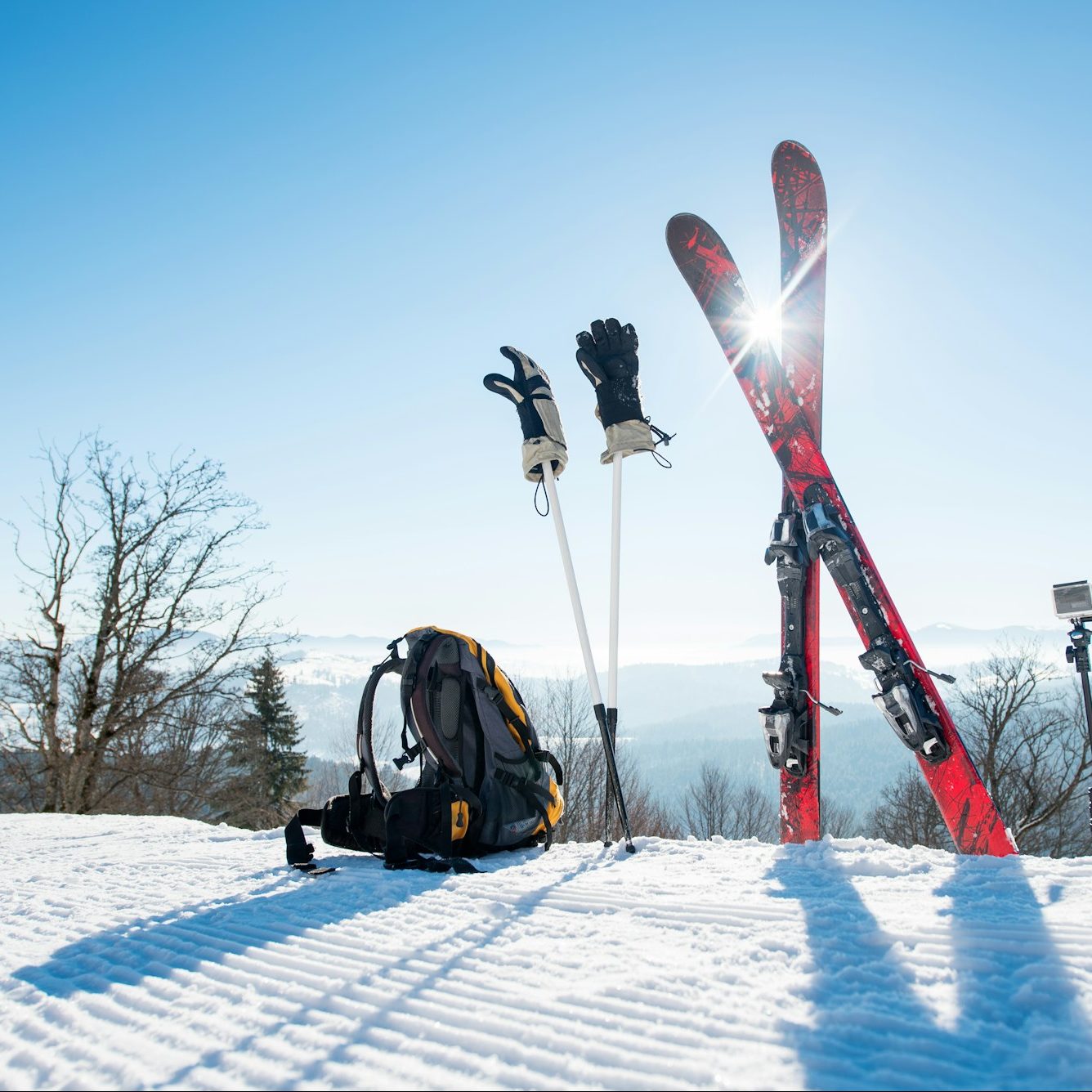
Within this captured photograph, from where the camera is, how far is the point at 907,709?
3.17 metres

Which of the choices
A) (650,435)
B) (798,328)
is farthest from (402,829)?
(798,328)

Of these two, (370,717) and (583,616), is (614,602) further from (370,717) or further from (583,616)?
(370,717)

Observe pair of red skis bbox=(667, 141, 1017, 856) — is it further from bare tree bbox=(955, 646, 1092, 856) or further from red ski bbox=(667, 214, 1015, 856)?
bare tree bbox=(955, 646, 1092, 856)

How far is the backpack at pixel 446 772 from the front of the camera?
264 centimetres

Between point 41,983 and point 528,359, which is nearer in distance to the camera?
point 41,983

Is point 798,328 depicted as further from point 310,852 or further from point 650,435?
point 310,852

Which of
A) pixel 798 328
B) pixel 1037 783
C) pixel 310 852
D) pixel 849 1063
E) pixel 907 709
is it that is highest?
pixel 798 328

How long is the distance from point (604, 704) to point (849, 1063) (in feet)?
8.27

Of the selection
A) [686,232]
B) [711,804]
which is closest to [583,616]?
[686,232]

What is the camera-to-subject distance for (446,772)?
110 inches

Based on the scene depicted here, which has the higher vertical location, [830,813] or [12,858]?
[12,858]

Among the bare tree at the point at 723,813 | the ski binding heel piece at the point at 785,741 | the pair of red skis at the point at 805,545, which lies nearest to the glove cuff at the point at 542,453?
the pair of red skis at the point at 805,545

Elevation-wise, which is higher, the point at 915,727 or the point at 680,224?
the point at 680,224

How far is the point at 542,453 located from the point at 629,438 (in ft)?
1.65
